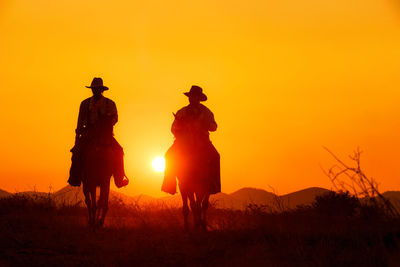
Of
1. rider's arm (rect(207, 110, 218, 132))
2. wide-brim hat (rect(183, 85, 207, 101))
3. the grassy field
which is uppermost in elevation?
wide-brim hat (rect(183, 85, 207, 101))

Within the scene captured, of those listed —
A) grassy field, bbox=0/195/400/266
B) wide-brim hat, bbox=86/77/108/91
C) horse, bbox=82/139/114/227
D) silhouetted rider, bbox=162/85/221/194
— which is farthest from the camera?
wide-brim hat, bbox=86/77/108/91

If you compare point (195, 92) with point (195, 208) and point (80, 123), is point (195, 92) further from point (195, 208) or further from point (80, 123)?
point (80, 123)

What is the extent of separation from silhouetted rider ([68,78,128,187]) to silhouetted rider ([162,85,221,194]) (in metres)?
1.24

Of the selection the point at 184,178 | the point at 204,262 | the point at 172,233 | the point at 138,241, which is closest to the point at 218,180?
the point at 184,178

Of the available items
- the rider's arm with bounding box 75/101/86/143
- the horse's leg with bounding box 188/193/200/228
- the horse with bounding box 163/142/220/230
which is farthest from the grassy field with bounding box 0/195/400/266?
the rider's arm with bounding box 75/101/86/143

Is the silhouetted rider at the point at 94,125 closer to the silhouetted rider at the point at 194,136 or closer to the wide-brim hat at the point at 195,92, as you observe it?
the silhouetted rider at the point at 194,136

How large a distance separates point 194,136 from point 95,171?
2.10m

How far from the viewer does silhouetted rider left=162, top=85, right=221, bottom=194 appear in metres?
13.2

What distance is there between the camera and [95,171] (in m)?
13.5

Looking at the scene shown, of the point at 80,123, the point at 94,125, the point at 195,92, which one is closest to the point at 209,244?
the point at 195,92

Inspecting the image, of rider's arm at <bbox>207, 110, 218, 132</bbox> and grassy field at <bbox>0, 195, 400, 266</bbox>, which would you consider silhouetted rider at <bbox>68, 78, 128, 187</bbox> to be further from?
rider's arm at <bbox>207, 110, 218, 132</bbox>

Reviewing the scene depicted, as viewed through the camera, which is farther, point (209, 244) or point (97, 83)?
point (97, 83)

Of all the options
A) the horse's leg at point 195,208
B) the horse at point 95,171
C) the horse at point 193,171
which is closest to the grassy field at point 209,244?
the horse's leg at point 195,208

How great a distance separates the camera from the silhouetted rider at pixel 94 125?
13.5 meters
